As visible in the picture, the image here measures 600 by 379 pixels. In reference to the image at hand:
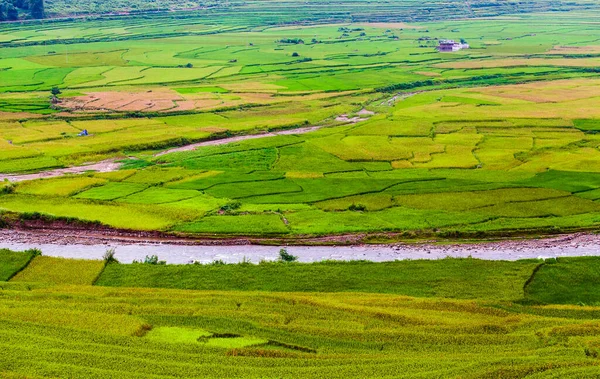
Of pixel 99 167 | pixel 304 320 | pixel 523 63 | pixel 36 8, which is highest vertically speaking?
pixel 36 8

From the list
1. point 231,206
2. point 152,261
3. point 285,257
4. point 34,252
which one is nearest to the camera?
point 152,261

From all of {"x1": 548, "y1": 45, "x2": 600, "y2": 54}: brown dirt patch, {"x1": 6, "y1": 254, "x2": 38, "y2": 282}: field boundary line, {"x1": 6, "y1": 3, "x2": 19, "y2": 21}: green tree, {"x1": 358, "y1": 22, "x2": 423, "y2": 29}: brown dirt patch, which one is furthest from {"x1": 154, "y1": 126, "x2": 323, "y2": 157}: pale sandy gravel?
{"x1": 6, "y1": 3, "x2": 19, "y2": 21}: green tree

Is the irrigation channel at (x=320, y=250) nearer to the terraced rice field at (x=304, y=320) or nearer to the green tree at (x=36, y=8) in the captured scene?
the terraced rice field at (x=304, y=320)

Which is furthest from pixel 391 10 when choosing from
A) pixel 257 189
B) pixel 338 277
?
pixel 338 277

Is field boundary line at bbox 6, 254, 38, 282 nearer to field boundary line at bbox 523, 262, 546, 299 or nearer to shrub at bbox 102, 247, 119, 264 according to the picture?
shrub at bbox 102, 247, 119, 264

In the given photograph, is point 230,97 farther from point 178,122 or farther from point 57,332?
point 57,332

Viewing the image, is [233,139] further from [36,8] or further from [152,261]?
[36,8]

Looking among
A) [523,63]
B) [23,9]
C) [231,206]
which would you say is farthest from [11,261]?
[23,9]
